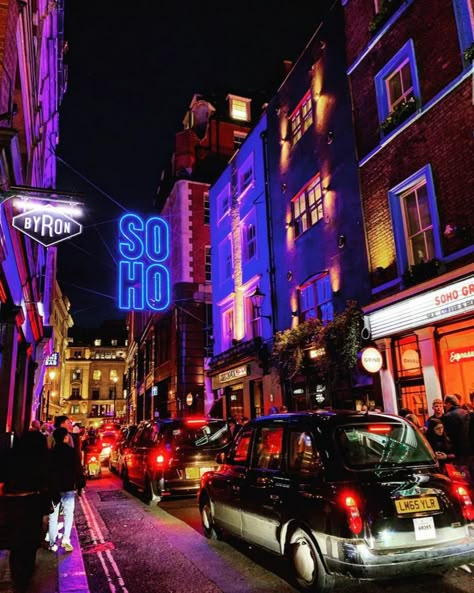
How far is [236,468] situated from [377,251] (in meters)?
8.18

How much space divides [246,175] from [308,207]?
21.6 ft

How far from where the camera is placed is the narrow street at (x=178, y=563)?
204 inches

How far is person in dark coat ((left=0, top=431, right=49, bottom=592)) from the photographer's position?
5.72 m

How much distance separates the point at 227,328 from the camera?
2439cm

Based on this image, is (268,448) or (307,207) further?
(307,207)

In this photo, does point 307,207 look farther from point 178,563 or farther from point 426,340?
point 178,563

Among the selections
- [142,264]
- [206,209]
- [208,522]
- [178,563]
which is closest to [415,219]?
[208,522]

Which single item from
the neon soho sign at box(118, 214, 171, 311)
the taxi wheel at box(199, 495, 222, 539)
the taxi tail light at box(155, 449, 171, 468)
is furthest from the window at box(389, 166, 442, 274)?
the neon soho sign at box(118, 214, 171, 311)

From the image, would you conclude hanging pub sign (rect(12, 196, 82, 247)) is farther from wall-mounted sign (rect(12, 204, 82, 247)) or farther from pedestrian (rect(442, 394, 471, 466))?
pedestrian (rect(442, 394, 471, 466))

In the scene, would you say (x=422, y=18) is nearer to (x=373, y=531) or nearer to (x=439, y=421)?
(x=439, y=421)

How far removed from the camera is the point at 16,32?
913cm

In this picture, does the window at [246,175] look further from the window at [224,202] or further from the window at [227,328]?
the window at [227,328]

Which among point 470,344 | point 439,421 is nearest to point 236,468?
point 439,421

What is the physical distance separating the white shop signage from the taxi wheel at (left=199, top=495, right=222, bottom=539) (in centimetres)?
620
